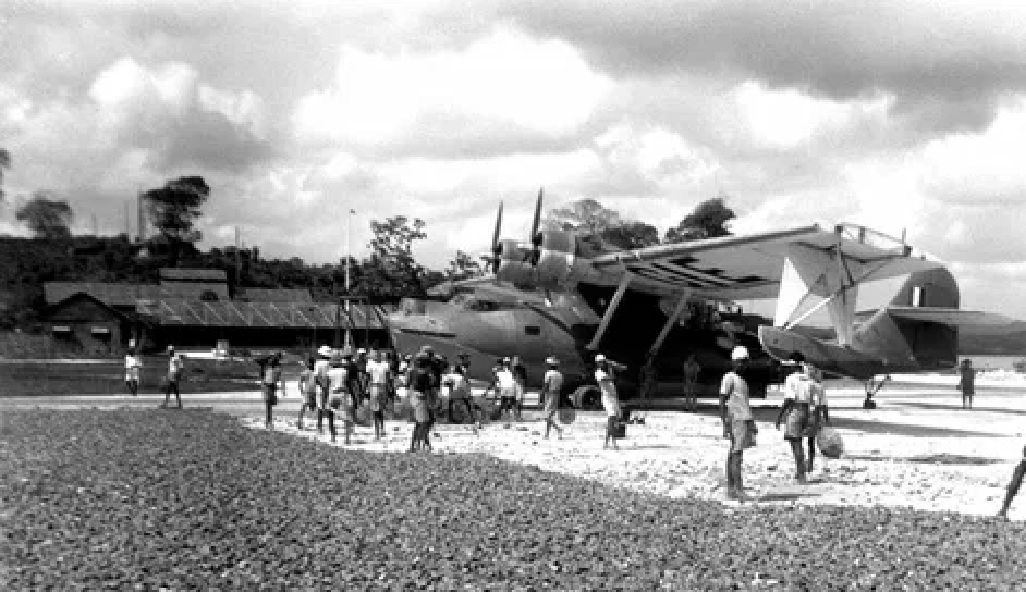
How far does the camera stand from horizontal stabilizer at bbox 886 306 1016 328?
30438 mm

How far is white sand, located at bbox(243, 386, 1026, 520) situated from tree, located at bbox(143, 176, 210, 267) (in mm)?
6587

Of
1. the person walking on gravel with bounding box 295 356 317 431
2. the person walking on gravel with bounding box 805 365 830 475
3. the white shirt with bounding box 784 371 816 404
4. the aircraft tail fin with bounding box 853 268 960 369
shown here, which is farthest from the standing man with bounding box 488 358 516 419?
the aircraft tail fin with bounding box 853 268 960 369

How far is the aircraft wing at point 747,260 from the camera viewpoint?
793 inches

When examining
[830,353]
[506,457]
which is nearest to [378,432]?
[506,457]

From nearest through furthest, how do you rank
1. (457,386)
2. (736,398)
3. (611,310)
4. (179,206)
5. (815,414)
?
(179,206) → (736,398) → (815,414) → (457,386) → (611,310)

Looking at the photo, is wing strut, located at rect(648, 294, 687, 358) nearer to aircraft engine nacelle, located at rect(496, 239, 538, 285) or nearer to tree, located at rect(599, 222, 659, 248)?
aircraft engine nacelle, located at rect(496, 239, 538, 285)

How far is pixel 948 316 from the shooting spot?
30672mm

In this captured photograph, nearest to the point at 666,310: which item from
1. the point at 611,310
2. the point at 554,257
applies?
the point at 611,310

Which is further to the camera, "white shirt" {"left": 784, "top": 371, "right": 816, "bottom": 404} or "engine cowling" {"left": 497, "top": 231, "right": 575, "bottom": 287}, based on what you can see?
"engine cowling" {"left": 497, "top": 231, "right": 575, "bottom": 287}

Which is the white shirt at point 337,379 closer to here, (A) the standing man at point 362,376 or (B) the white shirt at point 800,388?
(A) the standing man at point 362,376

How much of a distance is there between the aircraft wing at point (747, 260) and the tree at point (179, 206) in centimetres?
1400

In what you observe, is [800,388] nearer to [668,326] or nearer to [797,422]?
[797,422]

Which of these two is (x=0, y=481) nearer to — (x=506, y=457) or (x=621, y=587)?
(x=621, y=587)

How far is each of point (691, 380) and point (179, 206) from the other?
20696 mm
